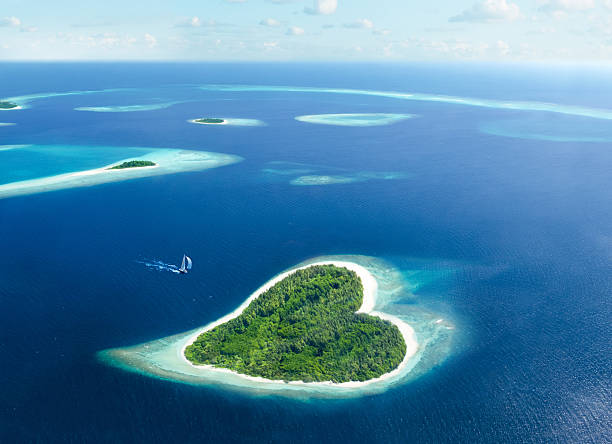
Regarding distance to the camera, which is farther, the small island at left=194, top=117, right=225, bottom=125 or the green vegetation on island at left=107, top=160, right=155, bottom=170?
the small island at left=194, top=117, right=225, bottom=125

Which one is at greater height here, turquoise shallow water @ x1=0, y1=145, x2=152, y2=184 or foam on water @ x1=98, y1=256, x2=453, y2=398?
turquoise shallow water @ x1=0, y1=145, x2=152, y2=184

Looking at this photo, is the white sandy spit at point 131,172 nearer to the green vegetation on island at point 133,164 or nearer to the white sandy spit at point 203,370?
the green vegetation on island at point 133,164

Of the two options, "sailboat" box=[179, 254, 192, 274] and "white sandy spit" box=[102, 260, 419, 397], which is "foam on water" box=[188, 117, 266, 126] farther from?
"white sandy spit" box=[102, 260, 419, 397]

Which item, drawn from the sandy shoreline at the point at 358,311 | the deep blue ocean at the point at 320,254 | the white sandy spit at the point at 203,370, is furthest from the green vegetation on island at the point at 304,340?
the deep blue ocean at the point at 320,254

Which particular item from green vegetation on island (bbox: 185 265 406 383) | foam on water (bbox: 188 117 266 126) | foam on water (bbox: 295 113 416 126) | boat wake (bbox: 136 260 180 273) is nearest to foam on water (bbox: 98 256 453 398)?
green vegetation on island (bbox: 185 265 406 383)

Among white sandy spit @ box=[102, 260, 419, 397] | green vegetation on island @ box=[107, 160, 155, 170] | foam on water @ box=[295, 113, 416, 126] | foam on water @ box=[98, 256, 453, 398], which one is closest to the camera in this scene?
foam on water @ box=[98, 256, 453, 398]

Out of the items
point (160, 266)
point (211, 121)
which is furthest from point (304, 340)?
point (211, 121)

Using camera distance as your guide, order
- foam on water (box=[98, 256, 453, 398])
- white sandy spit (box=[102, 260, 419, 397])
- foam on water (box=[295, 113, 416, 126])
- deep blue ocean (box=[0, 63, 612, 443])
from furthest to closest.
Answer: foam on water (box=[295, 113, 416, 126])
white sandy spit (box=[102, 260, 419, 397])
foam on water (box=[98, 256, 453, 398])
deep blue ocean (box=[0, 63, 612, 443])

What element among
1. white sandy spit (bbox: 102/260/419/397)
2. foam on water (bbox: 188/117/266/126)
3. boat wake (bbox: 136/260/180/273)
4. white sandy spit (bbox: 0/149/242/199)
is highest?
foam on water (bbox: 188/117/266/126)

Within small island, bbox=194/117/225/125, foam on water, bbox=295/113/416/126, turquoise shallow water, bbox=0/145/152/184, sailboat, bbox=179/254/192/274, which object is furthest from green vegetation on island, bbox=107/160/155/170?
foam on water, bbox=295/113/416/126
